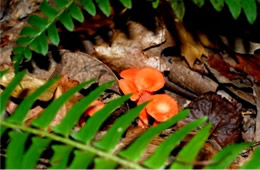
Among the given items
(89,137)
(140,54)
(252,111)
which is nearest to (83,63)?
(140,54)

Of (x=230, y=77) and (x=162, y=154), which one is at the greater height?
(x=162, y=154)

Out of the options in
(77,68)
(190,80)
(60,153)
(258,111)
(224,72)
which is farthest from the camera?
(224,72)

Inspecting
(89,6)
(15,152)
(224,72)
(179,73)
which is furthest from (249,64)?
(15,152)

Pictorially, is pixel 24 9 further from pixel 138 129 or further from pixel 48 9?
pixel 138 129

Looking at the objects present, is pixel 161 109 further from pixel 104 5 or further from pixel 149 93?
pixel 104 5

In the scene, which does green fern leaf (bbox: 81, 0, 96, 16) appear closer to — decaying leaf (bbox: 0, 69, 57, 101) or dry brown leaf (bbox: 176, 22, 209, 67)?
decaying leaf (bbox: 0, 69, 57, 101)

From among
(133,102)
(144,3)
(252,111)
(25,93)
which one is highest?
(144,3)

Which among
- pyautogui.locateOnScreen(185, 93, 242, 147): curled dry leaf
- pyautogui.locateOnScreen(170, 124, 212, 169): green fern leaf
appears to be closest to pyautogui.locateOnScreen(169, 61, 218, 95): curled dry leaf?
pyautogui.locateOnScreen(185, 93, 242, 147): curled dry leaf
